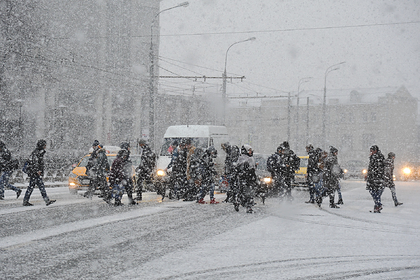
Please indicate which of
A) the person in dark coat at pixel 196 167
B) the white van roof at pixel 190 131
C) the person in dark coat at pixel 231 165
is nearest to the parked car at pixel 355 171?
the white van roof at pixel 190 131

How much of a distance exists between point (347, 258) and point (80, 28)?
36.6 meters

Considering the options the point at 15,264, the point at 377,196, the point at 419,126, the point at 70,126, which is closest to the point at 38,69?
the point at 70,126

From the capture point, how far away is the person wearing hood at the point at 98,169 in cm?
1362

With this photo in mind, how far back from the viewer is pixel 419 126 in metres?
75.2

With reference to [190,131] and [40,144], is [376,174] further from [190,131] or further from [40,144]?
[190,131]

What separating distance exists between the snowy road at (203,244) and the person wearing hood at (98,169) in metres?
1.37

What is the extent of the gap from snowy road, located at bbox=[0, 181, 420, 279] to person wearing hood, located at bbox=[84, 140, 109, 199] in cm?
137

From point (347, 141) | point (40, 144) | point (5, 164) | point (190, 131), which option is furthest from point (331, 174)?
point (347, 141)

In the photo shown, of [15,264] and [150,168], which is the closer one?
[15,264]

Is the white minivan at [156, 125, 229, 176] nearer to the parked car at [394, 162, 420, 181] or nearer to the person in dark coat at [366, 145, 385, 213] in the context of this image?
the person in dark coat at [366, 145, 385, 213]

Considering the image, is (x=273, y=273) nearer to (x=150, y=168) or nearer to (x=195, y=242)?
(x=195, y=242)

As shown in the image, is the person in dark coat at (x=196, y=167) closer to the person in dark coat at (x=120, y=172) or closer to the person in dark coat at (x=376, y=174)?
the person in dark coat at (x=120, y=172)

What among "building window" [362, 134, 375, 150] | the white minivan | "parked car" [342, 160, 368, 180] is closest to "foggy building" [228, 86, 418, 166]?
"building window" [362, 134, 375, 150]

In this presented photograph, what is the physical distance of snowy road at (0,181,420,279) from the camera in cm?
588
